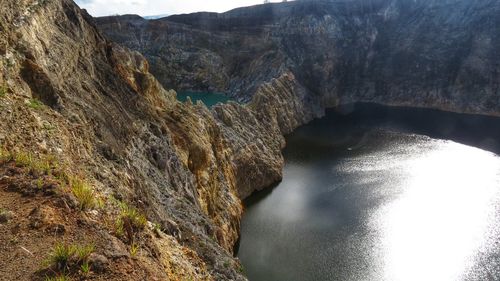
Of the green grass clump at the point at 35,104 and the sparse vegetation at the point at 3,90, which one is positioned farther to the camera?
the green grass clump at the point at 35,104

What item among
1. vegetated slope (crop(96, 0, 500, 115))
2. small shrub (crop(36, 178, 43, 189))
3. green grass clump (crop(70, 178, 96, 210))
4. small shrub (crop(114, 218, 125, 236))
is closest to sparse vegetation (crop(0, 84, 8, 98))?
small shrub (crop(36, 178, 43, 189))

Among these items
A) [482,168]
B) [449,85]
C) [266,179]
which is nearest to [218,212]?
[266,179]

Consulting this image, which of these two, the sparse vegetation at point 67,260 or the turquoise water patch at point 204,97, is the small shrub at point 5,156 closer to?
the sparse vegetation at point 67,260

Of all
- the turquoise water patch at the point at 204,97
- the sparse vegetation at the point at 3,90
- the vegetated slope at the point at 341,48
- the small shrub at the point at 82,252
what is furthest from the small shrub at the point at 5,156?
the vegetated slope at the point at 341,48

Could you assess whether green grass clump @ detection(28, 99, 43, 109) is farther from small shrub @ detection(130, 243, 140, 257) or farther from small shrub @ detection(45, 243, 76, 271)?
small shrub @ detection(45, 243, 76, 271)

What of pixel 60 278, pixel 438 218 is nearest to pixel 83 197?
pixel 60 278
